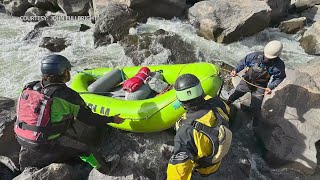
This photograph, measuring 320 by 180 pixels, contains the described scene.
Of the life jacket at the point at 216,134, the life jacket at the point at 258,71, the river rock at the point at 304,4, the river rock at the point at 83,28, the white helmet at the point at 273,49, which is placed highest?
the white helmet at the point at 273,49

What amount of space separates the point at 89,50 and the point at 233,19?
13.9 ft

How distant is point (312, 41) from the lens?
9.32 metres

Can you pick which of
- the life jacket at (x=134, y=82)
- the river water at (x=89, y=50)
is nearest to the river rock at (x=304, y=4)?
the river water at (x=89, y=50)

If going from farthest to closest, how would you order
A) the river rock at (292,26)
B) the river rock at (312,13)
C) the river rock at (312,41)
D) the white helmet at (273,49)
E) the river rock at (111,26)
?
the river rock at (312,13), the river rock at (292,26), the river rock at (111,26), the river rock at (312,41), the white helmet at (273,49)

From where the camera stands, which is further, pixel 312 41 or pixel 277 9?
pixel 277 9

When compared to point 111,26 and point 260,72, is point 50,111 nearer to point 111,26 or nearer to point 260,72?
point 260,72

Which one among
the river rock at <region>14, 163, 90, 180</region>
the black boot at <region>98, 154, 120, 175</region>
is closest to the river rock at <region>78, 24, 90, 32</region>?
the river rock at <region>14, 163, 90, 180</region>

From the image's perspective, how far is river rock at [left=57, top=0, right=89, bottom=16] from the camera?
1188 centimetres

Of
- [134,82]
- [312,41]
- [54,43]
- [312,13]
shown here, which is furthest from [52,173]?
[312,13]

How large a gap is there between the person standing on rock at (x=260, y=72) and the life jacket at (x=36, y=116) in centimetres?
280

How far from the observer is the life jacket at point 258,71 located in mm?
5109

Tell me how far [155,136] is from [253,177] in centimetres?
157

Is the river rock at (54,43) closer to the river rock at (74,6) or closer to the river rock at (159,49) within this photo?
the river rock at (159,49)

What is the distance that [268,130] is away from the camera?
528 cm
